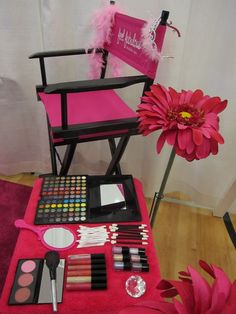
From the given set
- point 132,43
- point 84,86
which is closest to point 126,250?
point 84,86

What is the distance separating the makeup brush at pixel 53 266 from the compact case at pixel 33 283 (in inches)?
0.7

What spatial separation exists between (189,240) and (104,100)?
0.75 m

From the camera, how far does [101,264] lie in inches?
26.1

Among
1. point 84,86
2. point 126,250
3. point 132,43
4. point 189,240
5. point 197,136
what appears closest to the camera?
point 197,136

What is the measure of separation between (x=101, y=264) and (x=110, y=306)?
0.10m

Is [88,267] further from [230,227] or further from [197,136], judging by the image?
[230,227]

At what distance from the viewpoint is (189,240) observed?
1.25 meters

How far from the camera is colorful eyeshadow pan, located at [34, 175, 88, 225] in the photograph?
77 cm

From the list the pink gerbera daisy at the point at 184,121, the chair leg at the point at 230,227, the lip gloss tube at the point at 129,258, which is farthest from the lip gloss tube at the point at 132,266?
the chair leg at the point at 230,227

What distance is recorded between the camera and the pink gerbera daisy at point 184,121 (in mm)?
592

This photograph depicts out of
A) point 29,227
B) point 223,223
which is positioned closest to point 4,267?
point 29,227

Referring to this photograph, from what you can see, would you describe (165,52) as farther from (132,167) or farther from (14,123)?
(14,123)

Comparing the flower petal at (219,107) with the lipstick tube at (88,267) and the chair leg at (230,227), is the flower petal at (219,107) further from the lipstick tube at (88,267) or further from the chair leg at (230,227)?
the chair leg at (230,227)

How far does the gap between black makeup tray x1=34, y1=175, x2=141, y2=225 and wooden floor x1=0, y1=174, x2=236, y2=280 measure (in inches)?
17.6
